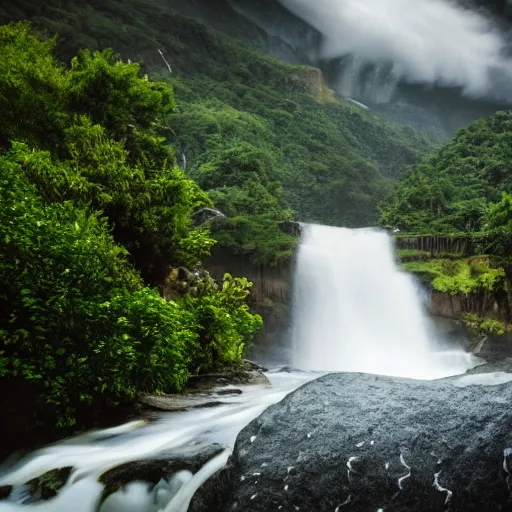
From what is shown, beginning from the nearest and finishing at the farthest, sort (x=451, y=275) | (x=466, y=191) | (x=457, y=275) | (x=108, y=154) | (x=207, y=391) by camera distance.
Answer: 1. (x=207, y=391)
2. (x=108, y=154)
3. (x=457, y=275)
4. (x=451, y=275)
5. (x=466, y=191)

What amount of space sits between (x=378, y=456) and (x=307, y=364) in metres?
15.0

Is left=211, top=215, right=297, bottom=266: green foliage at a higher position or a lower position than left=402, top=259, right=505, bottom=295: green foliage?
higher

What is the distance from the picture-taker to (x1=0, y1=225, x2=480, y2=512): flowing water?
4168 mm

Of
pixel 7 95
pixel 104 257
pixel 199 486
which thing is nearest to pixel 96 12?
pixel 7 95

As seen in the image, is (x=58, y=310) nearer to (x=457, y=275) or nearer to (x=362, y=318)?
(x=362, y=318)

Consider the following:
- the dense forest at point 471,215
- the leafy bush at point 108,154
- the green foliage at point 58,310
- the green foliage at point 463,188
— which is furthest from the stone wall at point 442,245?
the green foliage at point 58,310

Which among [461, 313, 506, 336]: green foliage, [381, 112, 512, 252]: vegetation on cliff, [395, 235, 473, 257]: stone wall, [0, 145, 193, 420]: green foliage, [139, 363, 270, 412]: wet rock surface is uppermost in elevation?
[381, 112, 512, 252]: vegetation on cliff

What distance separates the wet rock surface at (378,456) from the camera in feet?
9.96

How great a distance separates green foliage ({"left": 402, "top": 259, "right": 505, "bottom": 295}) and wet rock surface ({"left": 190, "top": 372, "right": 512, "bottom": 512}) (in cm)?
1666

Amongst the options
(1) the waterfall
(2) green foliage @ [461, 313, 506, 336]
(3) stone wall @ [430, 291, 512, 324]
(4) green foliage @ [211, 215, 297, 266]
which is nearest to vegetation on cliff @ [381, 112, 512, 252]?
(3) stone wall @ [430, 291, 512, 324]

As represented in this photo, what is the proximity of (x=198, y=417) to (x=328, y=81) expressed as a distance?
282ft

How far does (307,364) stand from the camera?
17984 mm

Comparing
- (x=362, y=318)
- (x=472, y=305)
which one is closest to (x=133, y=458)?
(x=362, y=318)

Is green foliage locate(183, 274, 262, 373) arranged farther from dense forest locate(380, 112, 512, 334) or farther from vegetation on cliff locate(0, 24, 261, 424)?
dense forest locate(380, 112, 512, 334)
